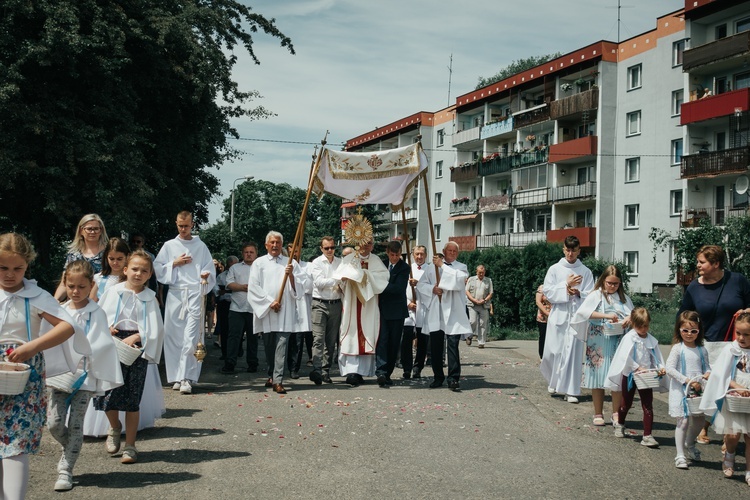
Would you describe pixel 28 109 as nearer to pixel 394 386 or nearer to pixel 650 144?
pixel 394 386

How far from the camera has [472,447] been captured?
756 centimetres

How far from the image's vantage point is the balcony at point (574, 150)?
44250 mm

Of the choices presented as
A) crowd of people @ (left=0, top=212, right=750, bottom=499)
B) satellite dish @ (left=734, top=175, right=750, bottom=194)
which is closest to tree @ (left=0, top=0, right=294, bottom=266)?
crowd of people @ (left=0, top=212, right=750, bottom=499)

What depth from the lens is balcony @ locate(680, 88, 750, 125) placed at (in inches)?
1342

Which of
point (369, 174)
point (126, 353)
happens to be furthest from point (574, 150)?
point (126, 353)

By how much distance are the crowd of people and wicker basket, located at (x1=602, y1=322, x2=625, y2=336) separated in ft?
0.09

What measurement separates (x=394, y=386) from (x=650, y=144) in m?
33.5

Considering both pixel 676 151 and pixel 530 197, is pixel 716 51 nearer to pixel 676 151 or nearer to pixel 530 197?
pixel 676 151

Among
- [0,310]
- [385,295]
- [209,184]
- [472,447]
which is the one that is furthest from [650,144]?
[0,310]

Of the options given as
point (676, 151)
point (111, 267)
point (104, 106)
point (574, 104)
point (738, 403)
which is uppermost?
point (574, 104)

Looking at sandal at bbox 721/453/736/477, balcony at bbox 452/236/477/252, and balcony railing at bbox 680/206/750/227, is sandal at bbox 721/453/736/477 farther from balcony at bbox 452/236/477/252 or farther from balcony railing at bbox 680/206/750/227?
balcony at bbox 452/236/477/252

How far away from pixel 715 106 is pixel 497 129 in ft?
65.3

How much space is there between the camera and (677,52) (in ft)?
129

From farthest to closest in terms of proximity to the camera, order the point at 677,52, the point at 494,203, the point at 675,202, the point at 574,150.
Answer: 1. the point at 494,203
2. the point at 574,150
3. the point at 675,202
4. the point at 677,52
